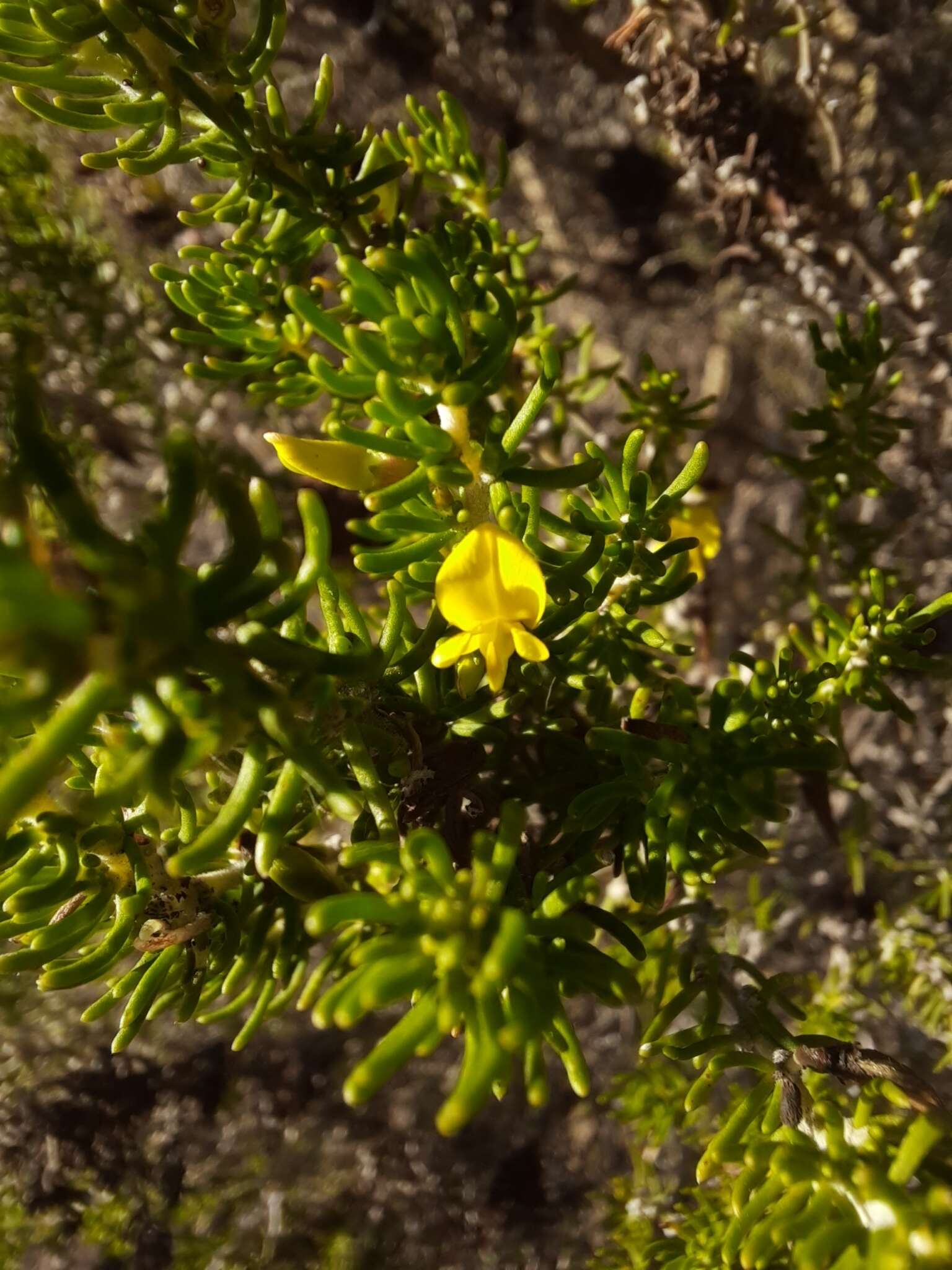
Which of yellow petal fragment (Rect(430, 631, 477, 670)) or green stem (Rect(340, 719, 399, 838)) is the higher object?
yellow petal fragment (Rect(430, 631, 477, 670))

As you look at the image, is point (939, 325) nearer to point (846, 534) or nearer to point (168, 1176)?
point (846, 534)

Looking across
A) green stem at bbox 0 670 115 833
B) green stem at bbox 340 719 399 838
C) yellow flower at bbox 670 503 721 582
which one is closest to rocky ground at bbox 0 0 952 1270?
yellow flower at bbox 670 503 721 582

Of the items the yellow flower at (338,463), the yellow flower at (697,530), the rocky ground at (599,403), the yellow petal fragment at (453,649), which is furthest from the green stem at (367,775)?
the rocky ground at (599,403)

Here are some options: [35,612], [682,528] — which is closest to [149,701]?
[35,612]

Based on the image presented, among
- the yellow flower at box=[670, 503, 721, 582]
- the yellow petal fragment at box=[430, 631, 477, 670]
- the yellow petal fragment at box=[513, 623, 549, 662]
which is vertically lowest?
the yellow petal fragment at box=[513, 623, 549, 662]

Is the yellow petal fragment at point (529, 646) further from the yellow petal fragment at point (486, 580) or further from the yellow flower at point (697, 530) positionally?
the yellow flower at point (697, 530)

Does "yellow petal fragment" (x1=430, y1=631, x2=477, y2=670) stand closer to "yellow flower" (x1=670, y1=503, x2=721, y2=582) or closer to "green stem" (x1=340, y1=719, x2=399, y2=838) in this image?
"green stem" (x1=340, y1=719, x2=399, y2=838)

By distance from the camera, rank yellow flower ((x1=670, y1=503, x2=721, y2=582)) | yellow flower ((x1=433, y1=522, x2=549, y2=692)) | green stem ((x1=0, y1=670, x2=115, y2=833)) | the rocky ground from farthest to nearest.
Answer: the rocky ground < yellow flower ((x1=670, y1=503, x2=721, y2=582)) < yellow flower ((x1=433, y1=522, x2=549, y2=692)) < green stem ((x1=0, y1=670, x2=115, y2=833))
